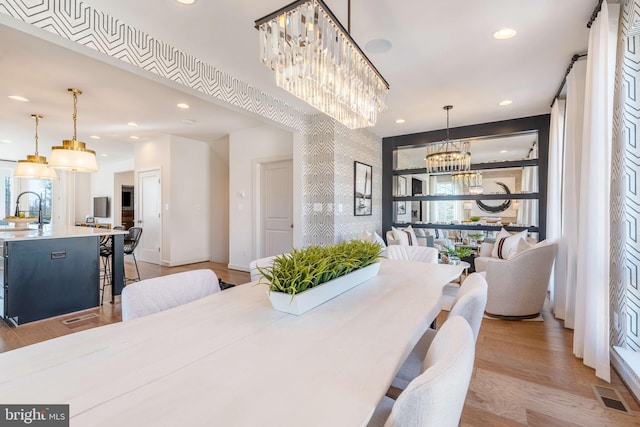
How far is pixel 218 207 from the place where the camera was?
6480mm

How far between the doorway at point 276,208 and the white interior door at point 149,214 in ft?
7.49

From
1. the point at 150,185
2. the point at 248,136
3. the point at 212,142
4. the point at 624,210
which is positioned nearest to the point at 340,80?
the point at 624,210

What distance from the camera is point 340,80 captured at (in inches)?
66.9

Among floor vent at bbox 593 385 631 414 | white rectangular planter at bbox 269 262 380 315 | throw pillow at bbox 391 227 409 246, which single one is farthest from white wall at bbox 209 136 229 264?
floor vent at bbox 593 385 631 414

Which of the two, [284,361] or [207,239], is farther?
[207,239]

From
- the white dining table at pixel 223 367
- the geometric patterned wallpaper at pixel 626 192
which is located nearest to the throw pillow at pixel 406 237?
the geometric patterned wallpaper at pixel 626 192

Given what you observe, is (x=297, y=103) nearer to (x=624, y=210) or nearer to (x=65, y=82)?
(x=65, y=82)

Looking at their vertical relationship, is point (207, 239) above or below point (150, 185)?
below

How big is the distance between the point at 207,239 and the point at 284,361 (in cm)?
606

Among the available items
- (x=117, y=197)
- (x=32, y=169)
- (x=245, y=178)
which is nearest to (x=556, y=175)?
(x=245, y=178)

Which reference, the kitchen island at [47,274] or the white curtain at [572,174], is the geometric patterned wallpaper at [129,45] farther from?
the white curtain at [572,174]

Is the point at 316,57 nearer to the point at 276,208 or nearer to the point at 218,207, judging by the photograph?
the point at 276,208

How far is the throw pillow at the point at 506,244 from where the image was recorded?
13.8 feet

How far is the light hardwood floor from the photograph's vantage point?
1.65 metres
